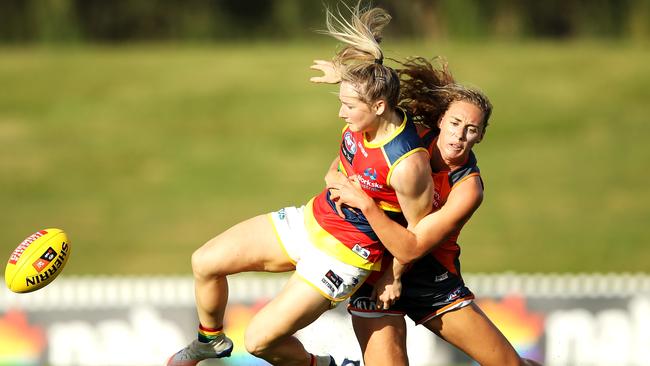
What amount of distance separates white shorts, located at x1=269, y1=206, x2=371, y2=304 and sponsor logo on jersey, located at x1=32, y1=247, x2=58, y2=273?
4.32ft

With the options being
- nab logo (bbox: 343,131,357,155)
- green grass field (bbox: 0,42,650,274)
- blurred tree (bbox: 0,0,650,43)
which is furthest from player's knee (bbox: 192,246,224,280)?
blurred tree (bbox: 0,0,650,43)

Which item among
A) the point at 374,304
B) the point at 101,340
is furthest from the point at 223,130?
the point at 374,304

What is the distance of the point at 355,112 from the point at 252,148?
53.0 ft

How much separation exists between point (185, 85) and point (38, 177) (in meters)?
4.61

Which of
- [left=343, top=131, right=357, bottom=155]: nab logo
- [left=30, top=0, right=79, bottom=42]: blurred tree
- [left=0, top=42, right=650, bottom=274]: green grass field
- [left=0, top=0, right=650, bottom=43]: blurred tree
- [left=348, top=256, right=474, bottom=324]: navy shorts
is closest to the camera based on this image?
[left=343, top=131, right=357, bottom=155]: nab logo

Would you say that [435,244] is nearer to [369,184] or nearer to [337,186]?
[369,184]

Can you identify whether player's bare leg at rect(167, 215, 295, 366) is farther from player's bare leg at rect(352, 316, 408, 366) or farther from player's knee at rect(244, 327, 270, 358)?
player's bare leg at rect(352, 316, 408, 366)

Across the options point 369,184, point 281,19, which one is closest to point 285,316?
point 369,184

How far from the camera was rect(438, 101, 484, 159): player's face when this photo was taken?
5.02 metres

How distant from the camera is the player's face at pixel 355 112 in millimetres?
4891

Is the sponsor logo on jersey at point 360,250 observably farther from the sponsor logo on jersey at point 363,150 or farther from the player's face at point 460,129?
the player's face at point 460,129

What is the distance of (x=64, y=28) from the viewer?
24.4m

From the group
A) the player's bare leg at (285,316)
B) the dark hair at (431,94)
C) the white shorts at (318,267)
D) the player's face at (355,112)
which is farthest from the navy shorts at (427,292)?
the player's face at (355,112)

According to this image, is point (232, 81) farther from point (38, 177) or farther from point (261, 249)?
point (261, 249)
